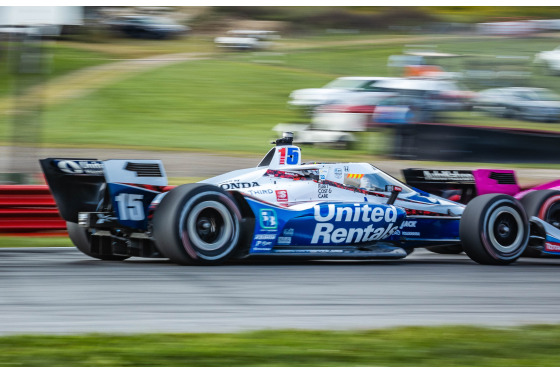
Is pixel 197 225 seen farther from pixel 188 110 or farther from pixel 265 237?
pixel 188 110

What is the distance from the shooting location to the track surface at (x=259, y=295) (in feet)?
18.4

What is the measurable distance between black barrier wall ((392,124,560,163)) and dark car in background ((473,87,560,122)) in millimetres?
3929

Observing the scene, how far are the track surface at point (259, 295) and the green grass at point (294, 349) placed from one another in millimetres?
357

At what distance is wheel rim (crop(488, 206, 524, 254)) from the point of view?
9484mm

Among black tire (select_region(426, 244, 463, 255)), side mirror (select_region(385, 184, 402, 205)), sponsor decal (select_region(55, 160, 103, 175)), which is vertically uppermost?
sponsor decal (select_region(55, 160, 103, 175))

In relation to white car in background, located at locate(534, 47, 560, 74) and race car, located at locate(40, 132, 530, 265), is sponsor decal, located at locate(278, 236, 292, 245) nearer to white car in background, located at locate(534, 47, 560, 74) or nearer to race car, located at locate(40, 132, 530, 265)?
race car, located at locate(40, 132, 530, 265)

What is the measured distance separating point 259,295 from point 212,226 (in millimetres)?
1925

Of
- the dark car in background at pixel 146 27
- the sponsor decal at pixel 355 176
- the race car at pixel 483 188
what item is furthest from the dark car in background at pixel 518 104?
the sponsor decal at pixel 355 176

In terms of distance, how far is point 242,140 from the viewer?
21391 millimetres

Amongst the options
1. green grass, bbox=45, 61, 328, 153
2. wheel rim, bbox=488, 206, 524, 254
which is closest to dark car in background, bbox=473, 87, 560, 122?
green grass, bbox=45, 61, 328, 153

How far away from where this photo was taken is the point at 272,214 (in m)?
8.76

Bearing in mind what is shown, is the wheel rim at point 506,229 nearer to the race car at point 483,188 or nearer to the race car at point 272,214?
the race car at point 272,214

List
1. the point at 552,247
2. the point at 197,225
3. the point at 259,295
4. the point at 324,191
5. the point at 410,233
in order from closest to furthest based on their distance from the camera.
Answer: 1. the point at 259,295
2. the point at 197,225
3. the point at 324,191
4. the point at 410,233
5. the point at 552,247

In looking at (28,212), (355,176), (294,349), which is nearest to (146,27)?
(28,212)
